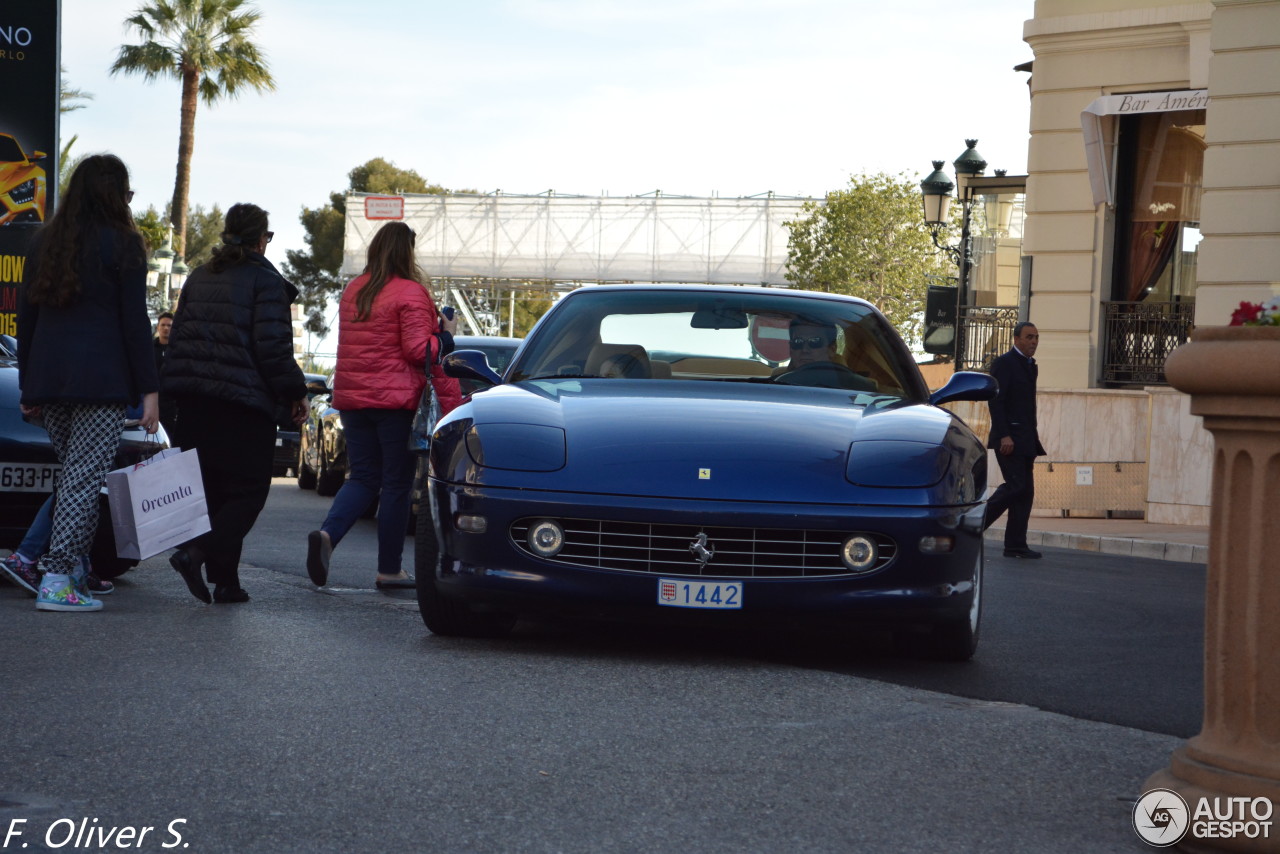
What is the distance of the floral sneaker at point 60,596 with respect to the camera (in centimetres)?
707

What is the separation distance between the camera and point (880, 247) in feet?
201

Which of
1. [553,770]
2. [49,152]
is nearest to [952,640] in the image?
[553,770]

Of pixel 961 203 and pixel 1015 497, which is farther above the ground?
pixel 961 203

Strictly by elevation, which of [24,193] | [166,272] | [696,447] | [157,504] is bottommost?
[157,504]

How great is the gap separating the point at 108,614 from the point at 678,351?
251 centimetres

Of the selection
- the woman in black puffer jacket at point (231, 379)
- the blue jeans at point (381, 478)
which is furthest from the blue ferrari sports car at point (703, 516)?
the blue jeans at point (381, 478)

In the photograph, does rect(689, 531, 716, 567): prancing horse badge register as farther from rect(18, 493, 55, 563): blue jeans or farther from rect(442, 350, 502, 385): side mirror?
rect(18, 493, 55, 563): blue jeans

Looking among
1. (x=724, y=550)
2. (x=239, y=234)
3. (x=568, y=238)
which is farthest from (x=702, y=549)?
(x=568, y=238)

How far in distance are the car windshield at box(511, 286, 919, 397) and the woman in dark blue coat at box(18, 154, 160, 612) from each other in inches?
61.5

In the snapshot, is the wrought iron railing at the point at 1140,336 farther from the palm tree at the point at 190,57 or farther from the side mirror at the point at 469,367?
the palm tree at the point at 190,57

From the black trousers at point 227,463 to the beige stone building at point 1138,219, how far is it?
11.8 meters

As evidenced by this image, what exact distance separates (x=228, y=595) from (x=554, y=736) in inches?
131

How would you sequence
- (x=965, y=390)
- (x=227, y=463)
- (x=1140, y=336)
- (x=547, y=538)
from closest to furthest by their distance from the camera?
(x=547, y=538)
(x=965, y=390)
(x=227, y=463)
(x=1140, y=336)

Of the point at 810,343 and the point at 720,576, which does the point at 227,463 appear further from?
the point at 720,576
